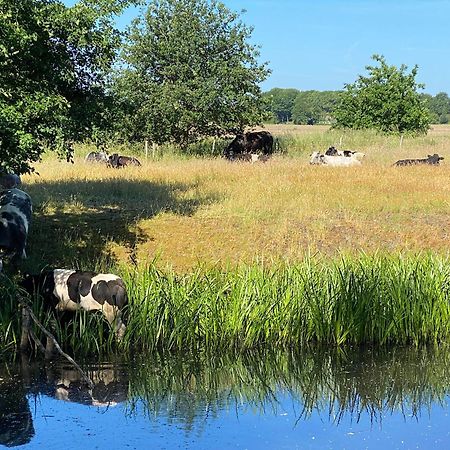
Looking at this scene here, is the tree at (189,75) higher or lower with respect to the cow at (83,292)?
higher

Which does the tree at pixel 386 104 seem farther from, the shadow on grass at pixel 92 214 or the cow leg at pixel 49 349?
the cow leg at pixel 49 349

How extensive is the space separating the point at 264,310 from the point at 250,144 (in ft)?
73.7

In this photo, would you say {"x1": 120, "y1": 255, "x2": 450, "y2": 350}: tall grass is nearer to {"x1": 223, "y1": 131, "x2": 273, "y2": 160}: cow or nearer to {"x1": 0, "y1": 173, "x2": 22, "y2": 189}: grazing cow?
{"x1": 0, "y1": 173, "x2": 22, "y2": 189}: grazing cow

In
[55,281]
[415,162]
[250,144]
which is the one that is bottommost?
[55,281]

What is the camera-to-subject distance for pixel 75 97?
14.5 metres

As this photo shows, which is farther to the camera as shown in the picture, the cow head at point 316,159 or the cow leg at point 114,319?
the cow head at point 316,159

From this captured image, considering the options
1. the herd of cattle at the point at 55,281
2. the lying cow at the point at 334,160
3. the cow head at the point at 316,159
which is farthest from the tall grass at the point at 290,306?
the cow head at the point at 316,159

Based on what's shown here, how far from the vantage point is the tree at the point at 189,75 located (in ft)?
105

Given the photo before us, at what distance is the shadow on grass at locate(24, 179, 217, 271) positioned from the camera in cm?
1539

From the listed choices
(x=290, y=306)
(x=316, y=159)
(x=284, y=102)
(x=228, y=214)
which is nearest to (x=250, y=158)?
(x=316, y=159)

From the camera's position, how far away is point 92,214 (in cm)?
1772

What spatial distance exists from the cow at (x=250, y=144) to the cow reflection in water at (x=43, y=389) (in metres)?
22.2

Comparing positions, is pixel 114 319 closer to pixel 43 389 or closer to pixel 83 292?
pixel 83 292

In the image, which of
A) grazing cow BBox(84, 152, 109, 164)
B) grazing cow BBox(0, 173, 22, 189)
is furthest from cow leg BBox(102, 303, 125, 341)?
grazing cow BBox(84, 152, 109, 164)
